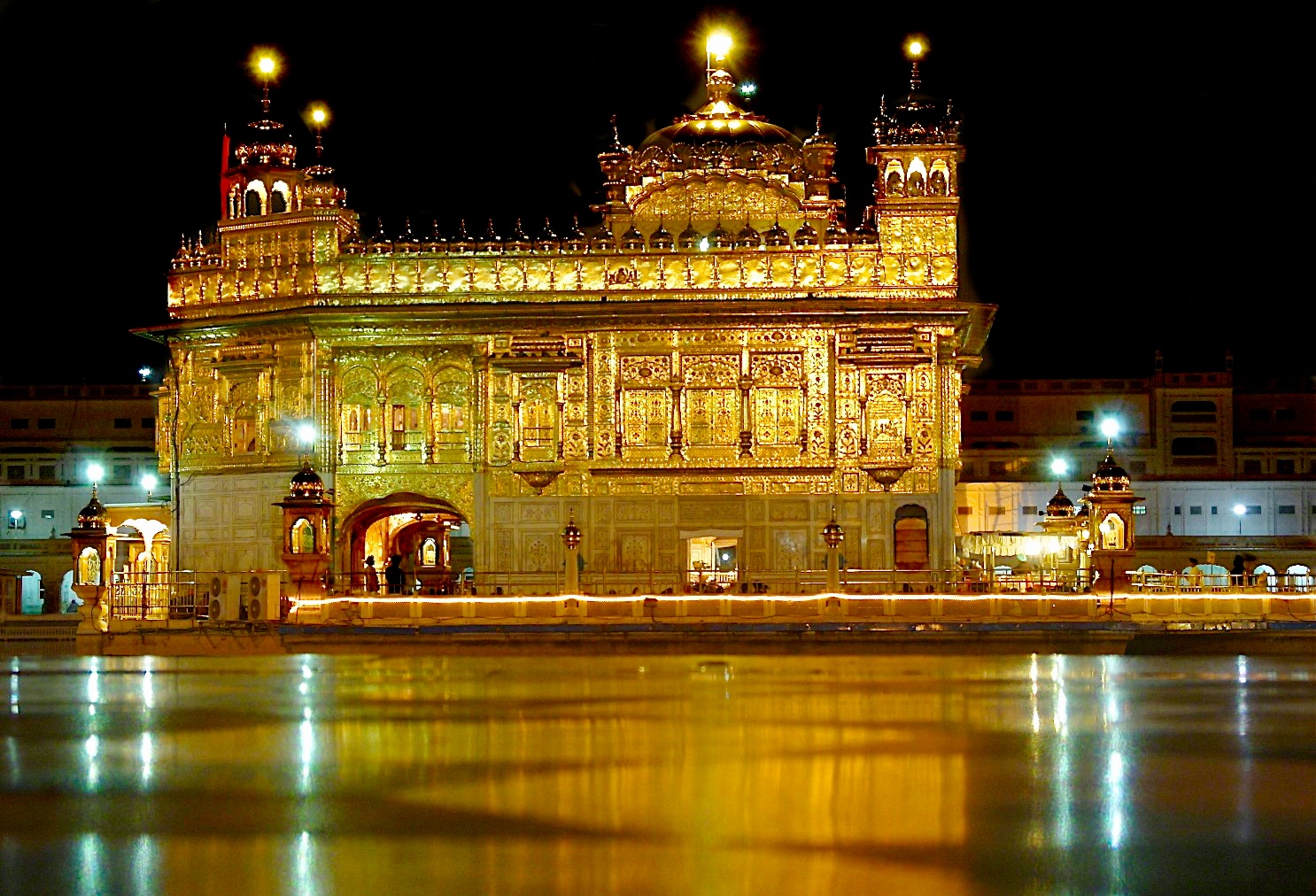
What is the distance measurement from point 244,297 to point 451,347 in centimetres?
480

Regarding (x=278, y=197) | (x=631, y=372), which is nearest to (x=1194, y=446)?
(x=631, y=372)

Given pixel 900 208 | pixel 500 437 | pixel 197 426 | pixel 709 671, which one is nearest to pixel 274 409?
pixel 197 426

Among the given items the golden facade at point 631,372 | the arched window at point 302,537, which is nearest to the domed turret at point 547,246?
the golden facade at point 631,372

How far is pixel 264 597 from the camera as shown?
1415 inches

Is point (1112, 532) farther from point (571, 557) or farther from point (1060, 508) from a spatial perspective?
point (1060, 508)

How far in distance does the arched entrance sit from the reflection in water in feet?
50.0

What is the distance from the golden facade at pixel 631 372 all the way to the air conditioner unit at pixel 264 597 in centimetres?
369

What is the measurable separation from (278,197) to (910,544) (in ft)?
51.5

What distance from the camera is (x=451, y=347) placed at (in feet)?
132

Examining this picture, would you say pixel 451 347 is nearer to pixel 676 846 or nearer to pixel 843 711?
pixel 843 711

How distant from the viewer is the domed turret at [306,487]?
37.2 m

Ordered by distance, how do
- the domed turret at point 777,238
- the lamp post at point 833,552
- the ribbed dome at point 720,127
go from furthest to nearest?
the ribbed dome at point 720,127 < the domed turret at point 777,238 < the lamp post at point 833,552

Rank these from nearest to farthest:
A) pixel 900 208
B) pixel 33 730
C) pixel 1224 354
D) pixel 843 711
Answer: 1. pixel 33 730
2. pixel 843 711
3. pixel 900 208
4. pixel 1224 354

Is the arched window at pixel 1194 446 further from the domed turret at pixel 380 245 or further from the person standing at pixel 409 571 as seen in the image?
the domed turret at pixel 380 245
